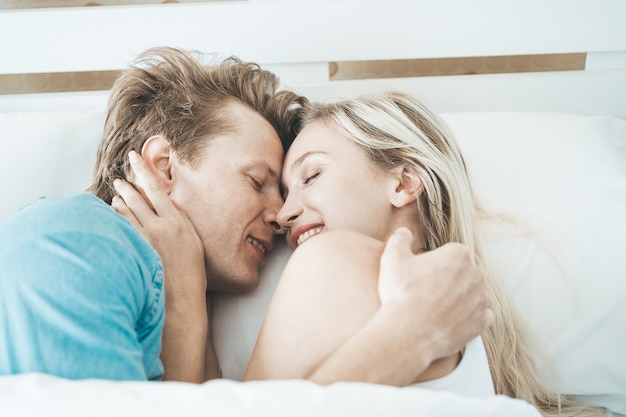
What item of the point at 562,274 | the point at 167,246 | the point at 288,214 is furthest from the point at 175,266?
the point at 562,274

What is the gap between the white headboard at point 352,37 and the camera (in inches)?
68.5

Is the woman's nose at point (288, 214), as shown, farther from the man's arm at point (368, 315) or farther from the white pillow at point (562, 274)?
the man's arm at point (368, 315)

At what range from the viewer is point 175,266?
1172mm

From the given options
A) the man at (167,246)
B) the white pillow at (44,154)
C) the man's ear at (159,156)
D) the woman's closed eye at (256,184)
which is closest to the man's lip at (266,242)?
the man at (167,246)

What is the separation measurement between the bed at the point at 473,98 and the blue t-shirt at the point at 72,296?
1.39 feet

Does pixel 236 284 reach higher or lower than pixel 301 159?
lower

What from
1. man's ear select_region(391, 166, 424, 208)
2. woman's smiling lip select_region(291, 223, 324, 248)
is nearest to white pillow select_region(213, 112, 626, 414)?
woman's smiling lip select_region(291, 223, 324, 248)

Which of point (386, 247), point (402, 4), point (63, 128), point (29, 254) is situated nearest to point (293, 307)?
point (386, 247)

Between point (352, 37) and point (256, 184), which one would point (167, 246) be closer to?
point (256, 184)

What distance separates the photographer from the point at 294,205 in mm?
1321

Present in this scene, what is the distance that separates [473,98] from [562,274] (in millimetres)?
687

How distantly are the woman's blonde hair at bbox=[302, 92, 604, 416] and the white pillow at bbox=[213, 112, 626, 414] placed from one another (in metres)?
0.05

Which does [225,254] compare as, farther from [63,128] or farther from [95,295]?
[63,128]

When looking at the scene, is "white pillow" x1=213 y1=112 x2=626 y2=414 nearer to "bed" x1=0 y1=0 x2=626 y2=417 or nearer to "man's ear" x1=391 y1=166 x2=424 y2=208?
"bed" x1=0 y1=0 x2=626 y2=417
